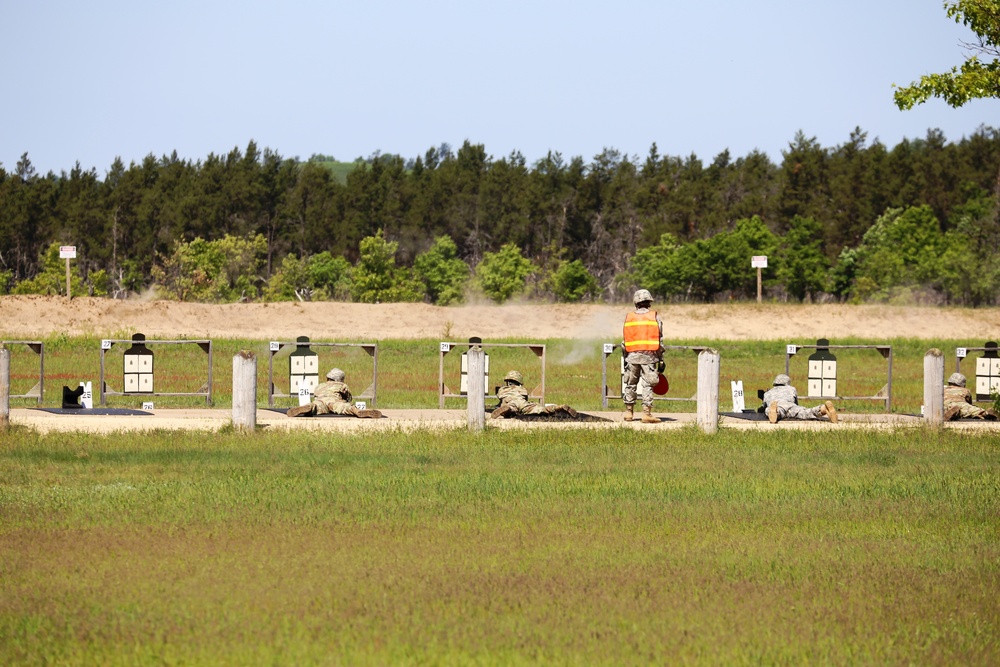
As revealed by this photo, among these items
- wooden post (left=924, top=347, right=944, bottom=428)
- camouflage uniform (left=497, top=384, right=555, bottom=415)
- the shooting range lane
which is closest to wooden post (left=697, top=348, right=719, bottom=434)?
the shooting range lane

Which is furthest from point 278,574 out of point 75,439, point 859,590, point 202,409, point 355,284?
point 355,284

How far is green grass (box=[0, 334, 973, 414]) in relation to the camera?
30297mm

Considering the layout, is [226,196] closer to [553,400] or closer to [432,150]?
[432,150]

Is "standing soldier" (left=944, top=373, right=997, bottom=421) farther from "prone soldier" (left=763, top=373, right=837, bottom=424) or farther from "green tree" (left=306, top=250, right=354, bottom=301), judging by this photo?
"green tree" (left=306, top=250, right=354, bottom=301)

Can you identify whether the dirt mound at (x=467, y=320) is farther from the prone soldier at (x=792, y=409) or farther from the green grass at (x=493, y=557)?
the green grass at (x=493, y=557)

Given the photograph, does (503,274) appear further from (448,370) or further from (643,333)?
(643,333)

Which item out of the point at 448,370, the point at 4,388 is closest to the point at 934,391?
the point at 4,388

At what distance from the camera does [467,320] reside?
218 ft

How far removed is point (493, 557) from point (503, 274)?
251ft

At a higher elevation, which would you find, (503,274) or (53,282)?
(503,274)

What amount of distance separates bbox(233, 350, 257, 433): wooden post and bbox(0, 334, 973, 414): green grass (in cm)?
724

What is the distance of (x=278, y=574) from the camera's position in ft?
31.3

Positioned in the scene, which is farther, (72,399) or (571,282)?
(571,282)

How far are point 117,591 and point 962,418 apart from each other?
18013 mm
